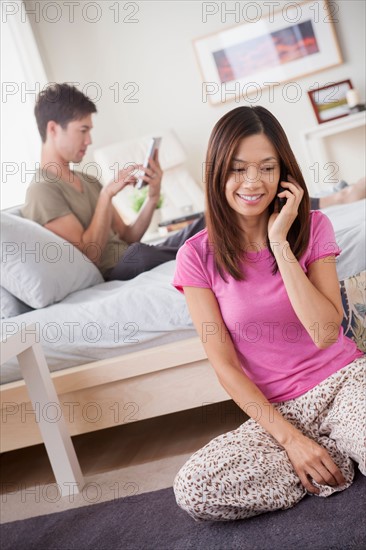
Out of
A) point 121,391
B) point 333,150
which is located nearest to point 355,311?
point 121,391

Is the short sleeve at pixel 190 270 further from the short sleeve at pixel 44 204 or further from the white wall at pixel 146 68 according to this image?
the white wall at pixel 146 68

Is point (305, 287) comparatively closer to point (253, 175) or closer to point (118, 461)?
point (253, 175)

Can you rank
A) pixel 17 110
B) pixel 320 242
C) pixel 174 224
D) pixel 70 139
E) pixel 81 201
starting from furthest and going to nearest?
pixel 17 110 < pixel 174 224 < pixel 70 139 < pixel 81 201 < pixel 320 242

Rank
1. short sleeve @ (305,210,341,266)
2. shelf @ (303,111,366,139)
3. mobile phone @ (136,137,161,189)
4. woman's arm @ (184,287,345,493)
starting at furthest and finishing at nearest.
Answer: shelf @ (303,111,366,139) → mobile phone @ (136,137,161,189) → short sleeve @ (305,210,341,266) → woman's arm @ (184,287,345,493)

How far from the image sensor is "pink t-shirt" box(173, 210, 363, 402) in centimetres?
140

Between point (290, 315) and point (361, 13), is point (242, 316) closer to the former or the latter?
point (290, 315)

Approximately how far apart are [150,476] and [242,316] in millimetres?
595

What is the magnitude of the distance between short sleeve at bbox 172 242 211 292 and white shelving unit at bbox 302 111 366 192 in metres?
2.98

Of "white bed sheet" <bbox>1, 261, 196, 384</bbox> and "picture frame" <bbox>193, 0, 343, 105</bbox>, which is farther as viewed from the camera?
"picture frame" <bbox>193, 0, 343, 105</bbox>

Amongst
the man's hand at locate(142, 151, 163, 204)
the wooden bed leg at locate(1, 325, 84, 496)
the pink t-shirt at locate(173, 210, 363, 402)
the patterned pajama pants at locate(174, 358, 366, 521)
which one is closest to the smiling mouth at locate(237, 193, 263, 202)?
the pink t-shirt at locate(173, 210, 363, 402)

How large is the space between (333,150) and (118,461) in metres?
3.00

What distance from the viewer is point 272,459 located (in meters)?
1.31

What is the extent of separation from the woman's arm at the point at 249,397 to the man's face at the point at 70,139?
1216mm

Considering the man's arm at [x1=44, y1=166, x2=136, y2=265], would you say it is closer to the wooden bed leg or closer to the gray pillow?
the gray pillow
